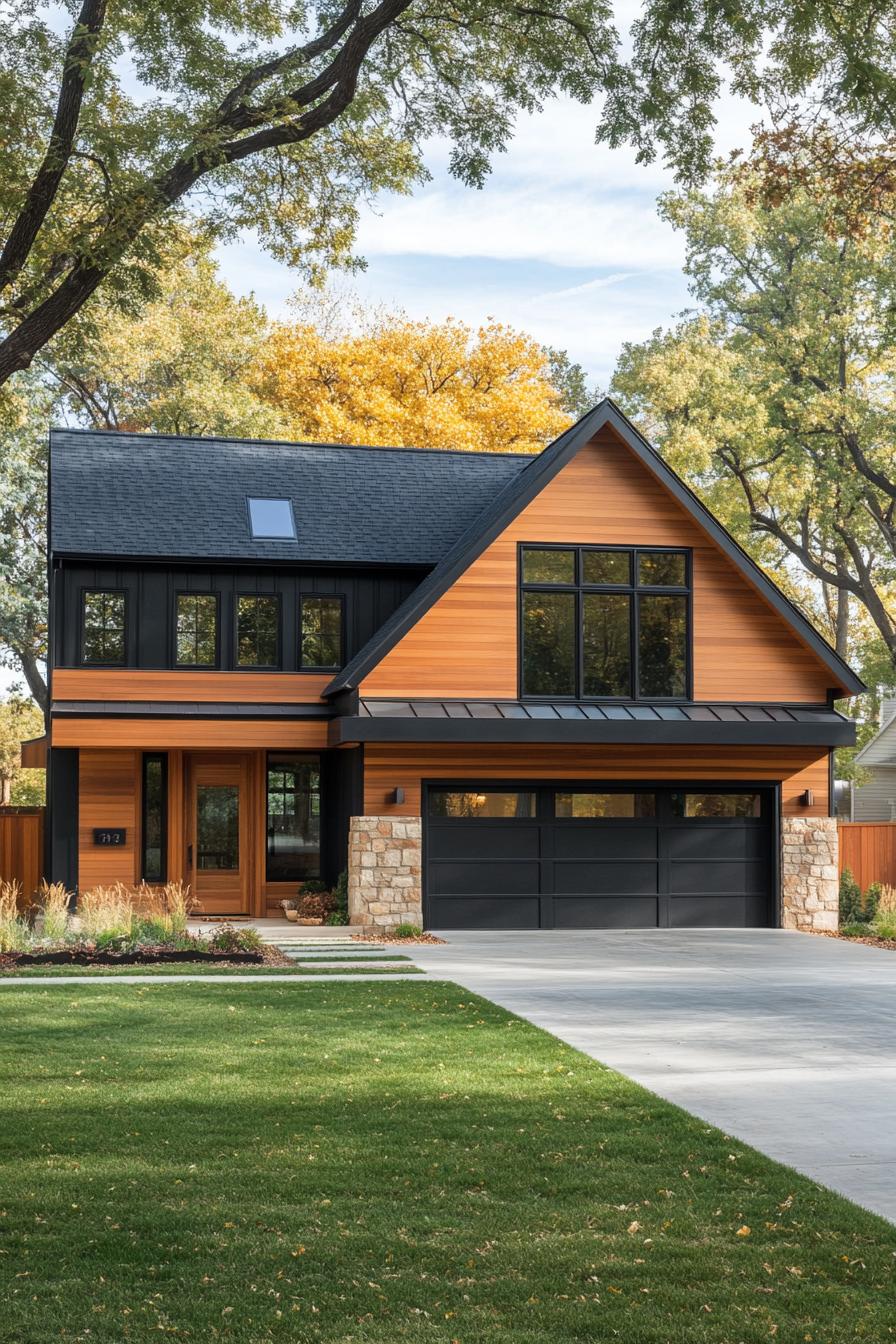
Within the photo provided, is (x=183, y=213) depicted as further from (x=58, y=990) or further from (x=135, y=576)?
(x=135, y=576)

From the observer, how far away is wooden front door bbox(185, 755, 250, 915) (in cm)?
2333

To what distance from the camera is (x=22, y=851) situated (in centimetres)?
2353

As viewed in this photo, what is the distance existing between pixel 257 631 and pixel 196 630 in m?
0.96

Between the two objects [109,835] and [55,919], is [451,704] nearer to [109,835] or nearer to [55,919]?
[109,835]

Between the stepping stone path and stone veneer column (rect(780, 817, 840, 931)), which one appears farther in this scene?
stone veneer column (rect(780, 817, 840, 931))

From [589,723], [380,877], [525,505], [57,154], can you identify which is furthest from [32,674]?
[57,154]

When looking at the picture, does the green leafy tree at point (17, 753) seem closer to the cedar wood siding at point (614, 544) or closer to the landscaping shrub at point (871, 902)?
the cedar wood siding at point (614, 544)

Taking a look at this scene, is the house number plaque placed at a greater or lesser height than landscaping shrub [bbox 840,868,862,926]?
greater

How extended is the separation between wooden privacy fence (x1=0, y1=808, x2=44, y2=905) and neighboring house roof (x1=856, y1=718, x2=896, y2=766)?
82.0 feet

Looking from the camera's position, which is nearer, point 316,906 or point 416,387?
point 316,906

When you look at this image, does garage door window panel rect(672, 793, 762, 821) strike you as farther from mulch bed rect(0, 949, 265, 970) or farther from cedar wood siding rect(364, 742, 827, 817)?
mulch bed rect(0, 949, 265, 970)

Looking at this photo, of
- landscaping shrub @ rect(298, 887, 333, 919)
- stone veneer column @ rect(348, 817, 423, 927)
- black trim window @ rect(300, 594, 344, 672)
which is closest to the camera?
stone veneer column @ rect(348, 817, 423, 927)

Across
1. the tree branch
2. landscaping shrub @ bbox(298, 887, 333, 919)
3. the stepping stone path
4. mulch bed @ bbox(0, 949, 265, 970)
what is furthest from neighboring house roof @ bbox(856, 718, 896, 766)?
the tree branch

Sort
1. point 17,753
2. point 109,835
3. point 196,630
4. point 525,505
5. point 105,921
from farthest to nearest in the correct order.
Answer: point 17,753
point 196,630
point 109,835
point 525,505
point 105,921
